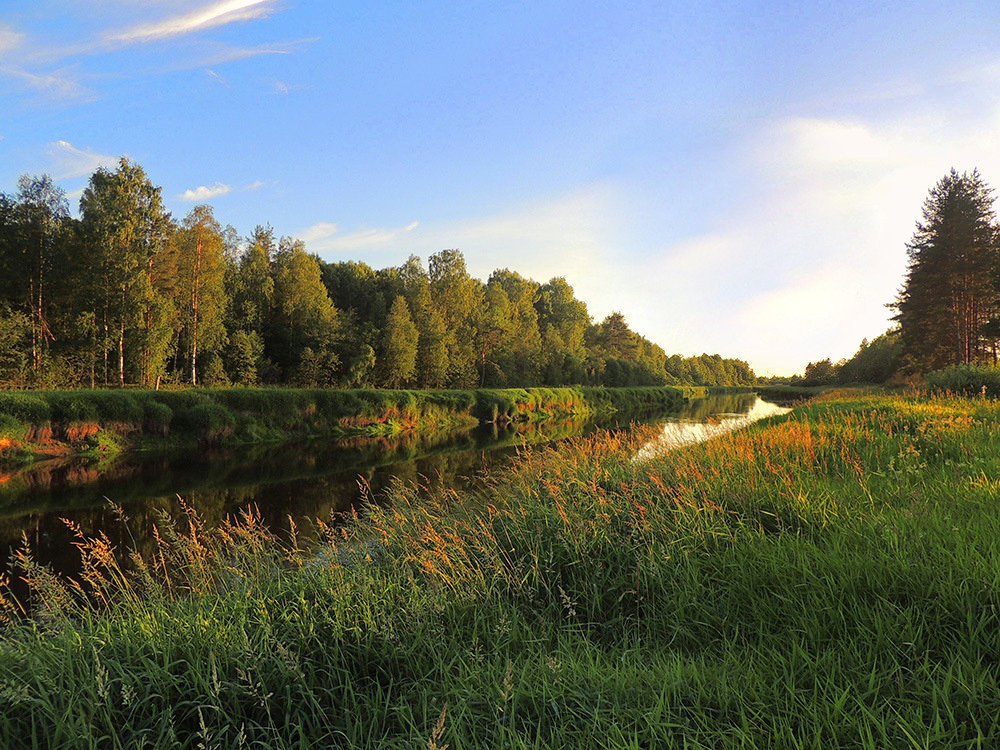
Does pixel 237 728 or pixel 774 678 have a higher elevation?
pixel 774 678

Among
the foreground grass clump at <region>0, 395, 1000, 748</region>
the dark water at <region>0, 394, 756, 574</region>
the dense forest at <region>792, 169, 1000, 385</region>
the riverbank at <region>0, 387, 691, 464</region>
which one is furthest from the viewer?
the dense forest at <region>792, 169, 1000, 385</region>

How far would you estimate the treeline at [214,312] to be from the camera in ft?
93.0

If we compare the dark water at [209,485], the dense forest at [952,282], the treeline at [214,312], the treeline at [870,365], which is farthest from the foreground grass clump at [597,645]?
the treeline at [870,365]

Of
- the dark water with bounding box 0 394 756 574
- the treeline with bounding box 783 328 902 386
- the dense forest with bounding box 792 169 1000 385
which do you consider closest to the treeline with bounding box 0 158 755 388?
the dark water with bounding box 0 394 756 574

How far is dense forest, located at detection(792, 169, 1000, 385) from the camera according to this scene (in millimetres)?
32312

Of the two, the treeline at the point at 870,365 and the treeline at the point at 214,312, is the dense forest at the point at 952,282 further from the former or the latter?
the treeline at the point at 214,312

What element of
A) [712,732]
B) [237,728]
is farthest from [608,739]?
[237,728]

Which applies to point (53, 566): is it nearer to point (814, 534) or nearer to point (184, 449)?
point (814, 534)

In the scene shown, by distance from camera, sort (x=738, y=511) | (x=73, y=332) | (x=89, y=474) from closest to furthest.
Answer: (x=738, y=511)
(x=89, y=474)
(x=73, y=332)

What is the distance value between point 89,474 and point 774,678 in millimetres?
18510

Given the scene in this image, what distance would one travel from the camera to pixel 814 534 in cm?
445

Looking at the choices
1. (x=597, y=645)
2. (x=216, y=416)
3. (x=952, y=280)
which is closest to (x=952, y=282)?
(x=952, y=280)

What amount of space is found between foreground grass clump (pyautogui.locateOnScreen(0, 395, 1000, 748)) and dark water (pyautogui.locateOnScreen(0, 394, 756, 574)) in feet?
18.1

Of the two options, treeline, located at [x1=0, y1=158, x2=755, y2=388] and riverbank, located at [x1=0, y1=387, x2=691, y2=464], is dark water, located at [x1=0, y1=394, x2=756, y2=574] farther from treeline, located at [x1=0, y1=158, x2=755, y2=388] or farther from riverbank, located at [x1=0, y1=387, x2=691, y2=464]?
treeline, located at [x1=0, y1=158, x2=755, y2=388]
